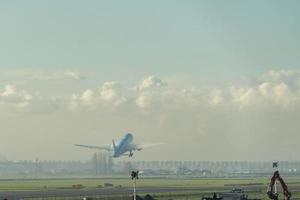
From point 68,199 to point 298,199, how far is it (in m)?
49.7

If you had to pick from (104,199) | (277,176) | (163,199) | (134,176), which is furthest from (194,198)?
(277,176)

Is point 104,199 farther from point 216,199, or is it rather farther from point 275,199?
point 275,199

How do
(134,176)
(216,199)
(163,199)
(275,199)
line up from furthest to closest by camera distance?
(163,199) < (216,199) < (134,176) < (275,199)

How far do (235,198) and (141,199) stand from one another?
17.9 metres

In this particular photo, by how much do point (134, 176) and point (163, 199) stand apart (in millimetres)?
33221

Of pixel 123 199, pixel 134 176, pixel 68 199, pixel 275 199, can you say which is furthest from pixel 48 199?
pixel 275 199

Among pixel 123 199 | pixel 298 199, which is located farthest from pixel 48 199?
pixel 298 199

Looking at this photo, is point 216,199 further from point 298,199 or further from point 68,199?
point 68,199

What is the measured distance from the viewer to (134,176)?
110 m

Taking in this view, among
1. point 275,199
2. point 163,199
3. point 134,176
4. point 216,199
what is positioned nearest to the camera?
point 275,199

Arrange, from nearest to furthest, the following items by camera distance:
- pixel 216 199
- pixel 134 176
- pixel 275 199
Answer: pixel 275 199, pixel 134 176, pixel 216 199

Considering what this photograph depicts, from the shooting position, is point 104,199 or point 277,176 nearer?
point 277,176

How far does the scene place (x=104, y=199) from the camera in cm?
14262

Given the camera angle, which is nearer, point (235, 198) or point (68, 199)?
point (235, 198)
